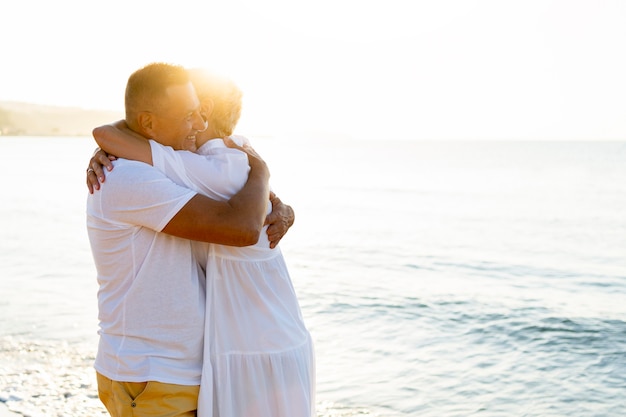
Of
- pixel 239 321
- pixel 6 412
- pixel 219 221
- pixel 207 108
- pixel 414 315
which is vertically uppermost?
pixel 207 108

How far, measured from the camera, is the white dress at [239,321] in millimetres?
2525

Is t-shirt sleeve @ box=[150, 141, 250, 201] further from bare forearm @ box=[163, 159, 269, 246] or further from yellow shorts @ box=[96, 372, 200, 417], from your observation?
yellow shorts @ box=[96, 372, 200, 417]

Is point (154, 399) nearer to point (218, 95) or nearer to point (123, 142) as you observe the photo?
point (123, 142)

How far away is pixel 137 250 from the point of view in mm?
2498

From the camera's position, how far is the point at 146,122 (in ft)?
8.33

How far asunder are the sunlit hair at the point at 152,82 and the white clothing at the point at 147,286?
0.70 feet

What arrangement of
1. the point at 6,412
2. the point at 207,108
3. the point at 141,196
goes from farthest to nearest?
the point at 6,412 → the point at 207,108 → the point at 141,196

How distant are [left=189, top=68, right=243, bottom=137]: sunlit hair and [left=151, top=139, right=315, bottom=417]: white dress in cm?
11

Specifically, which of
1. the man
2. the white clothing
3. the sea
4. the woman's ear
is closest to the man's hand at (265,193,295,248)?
the man

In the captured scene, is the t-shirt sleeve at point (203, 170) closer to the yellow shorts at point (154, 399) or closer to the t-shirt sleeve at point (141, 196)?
the t-shirt sleeve at point (141, 196)

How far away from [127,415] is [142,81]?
1.14m

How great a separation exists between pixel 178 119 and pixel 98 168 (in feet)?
1.06

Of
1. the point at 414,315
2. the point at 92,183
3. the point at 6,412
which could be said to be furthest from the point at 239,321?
the point at 414,315

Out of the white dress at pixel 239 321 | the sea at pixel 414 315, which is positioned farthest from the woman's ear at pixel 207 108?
the sea at pixel 414 315
